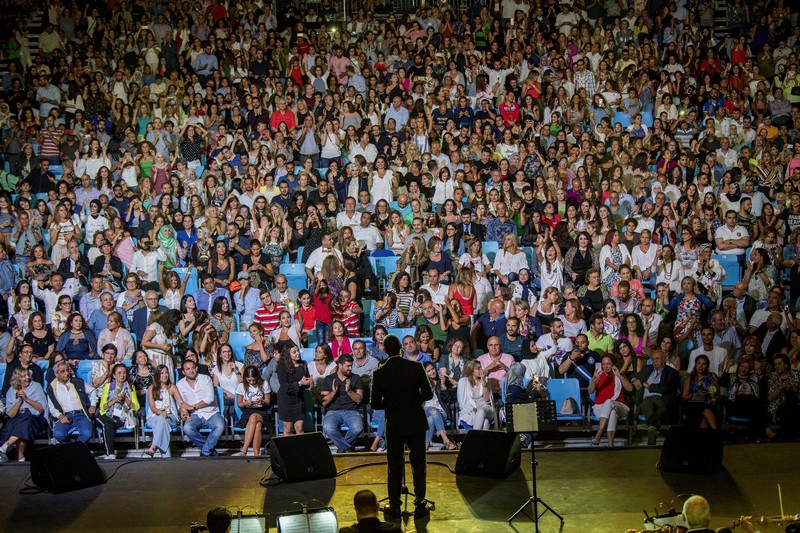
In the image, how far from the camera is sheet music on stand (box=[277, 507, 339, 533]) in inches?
252

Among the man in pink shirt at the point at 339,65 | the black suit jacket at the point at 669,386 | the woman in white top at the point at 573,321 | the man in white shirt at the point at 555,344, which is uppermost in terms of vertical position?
the man in pink shirt at the point at 339,65

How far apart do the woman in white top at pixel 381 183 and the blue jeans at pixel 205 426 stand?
15.6ft

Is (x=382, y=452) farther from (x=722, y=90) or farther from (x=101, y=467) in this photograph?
(x=722, y=90)

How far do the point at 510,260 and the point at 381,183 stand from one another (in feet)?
8.33

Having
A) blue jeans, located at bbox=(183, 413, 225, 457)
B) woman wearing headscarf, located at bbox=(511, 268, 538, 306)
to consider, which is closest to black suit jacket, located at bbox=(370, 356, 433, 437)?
blue jeans, located at bbox=(183, 413, 225, 457)

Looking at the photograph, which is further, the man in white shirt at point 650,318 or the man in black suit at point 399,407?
the man in white shirt at point 650,318

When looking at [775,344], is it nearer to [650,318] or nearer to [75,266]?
[650,318]

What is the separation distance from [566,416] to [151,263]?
539 centimetres

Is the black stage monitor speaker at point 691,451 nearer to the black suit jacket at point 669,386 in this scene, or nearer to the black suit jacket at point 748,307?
the black suit jacket at point 669,386

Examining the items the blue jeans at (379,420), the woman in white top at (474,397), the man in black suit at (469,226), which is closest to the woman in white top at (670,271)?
the man in black suit at (469,226)

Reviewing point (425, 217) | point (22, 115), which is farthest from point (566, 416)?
point (22, 115)

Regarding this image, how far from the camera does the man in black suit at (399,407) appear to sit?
23.0 ft

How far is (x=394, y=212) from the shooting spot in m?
12.2

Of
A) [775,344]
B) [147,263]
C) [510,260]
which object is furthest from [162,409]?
[775,344]
